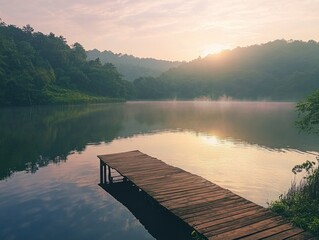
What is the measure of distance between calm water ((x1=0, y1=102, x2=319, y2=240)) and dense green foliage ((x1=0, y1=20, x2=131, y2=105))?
49598mm

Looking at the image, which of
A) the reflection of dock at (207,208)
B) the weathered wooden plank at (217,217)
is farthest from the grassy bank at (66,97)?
the weathered wooden plank at (217,217)

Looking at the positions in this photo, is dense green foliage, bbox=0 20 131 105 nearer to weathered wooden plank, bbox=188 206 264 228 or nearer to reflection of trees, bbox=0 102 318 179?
reflection of trees, bbox=0 102 318 179

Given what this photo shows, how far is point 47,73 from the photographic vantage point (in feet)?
436

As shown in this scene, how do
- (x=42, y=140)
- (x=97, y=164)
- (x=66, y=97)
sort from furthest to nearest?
1. (x=66, y=97)
2. (x=42, y=140)
3. (x=97, y=164)

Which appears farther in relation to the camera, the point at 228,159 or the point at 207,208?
the point at 228,159

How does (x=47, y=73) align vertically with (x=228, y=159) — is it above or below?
above

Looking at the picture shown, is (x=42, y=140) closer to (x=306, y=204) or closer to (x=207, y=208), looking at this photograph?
(x=207, y=208)

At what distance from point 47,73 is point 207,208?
129m

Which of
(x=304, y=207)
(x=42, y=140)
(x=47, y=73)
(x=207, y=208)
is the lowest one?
(x=42, y=140)

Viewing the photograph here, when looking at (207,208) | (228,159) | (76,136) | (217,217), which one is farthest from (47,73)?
(217,217)

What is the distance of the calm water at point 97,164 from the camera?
1977 centimetres

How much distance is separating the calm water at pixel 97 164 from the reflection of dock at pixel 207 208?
2542 millimetres

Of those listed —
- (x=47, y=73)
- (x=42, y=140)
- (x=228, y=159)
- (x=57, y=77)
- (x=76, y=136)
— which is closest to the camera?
(x=228, y=159)

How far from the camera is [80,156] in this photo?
38.4m
